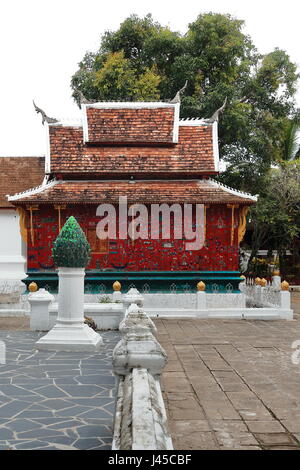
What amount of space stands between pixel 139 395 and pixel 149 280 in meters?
14.1

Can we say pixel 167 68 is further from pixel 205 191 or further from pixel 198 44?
pixel 205 191

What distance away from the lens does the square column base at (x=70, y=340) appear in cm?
933

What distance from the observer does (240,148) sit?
2638 centimetres

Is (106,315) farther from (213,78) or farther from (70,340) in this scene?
(213,78)

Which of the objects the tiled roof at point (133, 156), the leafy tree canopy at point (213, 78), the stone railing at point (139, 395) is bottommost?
the stone railing at point (139, 395)

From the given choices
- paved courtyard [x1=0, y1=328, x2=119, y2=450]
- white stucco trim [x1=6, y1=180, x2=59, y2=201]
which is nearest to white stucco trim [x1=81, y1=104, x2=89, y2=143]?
white stucco trim [x1=6, y1=180, x2=59, y2=201]

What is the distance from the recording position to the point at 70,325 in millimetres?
9578

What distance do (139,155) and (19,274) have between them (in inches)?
406

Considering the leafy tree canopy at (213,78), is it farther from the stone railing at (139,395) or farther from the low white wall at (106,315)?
the stone railing at (139,395)

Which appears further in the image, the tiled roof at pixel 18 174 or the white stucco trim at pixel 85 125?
the tiled roof at pixel 18 174

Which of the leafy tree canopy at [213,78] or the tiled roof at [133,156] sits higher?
the leafy tree canopy at [213,78]

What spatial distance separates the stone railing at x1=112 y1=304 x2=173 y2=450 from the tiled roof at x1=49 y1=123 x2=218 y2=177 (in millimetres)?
13856


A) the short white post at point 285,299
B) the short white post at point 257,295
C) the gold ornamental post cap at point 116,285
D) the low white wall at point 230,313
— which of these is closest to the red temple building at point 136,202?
the short white post at point 257,295

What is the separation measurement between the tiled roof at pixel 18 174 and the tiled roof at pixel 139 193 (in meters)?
8.40
